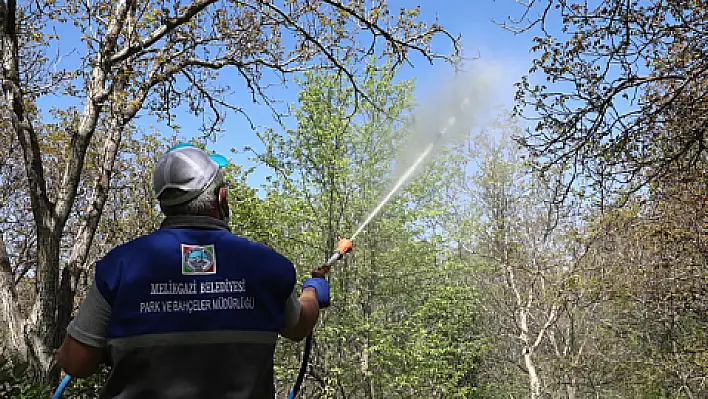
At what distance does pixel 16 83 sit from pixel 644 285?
1164cm

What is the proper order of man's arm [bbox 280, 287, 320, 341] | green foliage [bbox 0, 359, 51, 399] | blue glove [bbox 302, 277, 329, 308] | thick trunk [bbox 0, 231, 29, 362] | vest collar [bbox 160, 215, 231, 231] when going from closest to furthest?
vest collar [bbox 160, 215, 231, 231]
man's arm [bbox 280, 287, 320, 341]
blue glove [bbox 302, 277, 329, 308]
green foliage [bbox 0, 359, 51, 399]
thick trunk [bbox 0, 231, 29, 362]

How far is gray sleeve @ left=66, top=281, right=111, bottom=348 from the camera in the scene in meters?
1.55

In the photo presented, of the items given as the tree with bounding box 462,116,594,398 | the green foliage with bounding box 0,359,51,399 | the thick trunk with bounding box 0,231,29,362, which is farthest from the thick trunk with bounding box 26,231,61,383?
the tree with bounding box 462,116,594,398

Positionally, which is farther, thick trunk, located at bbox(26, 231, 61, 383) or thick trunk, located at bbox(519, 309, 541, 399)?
thick trunk, located at bbox(519, 309, 541, 399)

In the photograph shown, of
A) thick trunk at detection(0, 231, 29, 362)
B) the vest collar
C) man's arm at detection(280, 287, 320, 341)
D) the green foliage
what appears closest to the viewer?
the vest collar

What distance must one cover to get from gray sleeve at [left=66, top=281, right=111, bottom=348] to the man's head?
0.32 meters

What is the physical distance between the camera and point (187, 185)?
1735 mm

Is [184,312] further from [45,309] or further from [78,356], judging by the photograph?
[45,309]

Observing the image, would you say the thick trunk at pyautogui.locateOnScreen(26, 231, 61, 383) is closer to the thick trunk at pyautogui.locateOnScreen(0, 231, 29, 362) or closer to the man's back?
the thick trunk at pyautogui.locateOnScreen(0, 231, 29, 362)

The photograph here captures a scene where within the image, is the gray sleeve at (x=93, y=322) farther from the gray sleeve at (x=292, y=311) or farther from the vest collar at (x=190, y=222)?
the gray sleeve at (x=292, y=311)

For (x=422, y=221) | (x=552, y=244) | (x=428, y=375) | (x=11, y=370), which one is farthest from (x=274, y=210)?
(x=11, y=370)

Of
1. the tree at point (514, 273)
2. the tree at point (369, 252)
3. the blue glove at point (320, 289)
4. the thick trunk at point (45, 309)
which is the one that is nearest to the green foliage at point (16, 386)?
the thick trunk at point (45, 309)

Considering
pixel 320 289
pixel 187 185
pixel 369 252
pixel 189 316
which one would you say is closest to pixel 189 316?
pixel 189 316

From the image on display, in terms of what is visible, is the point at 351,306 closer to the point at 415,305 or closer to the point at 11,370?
the point at 415,305
